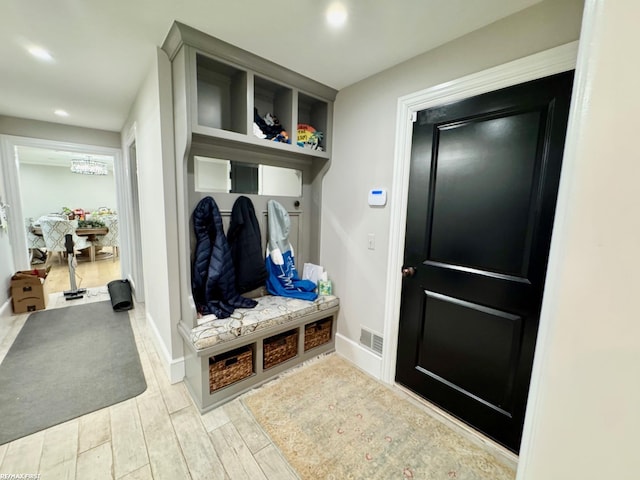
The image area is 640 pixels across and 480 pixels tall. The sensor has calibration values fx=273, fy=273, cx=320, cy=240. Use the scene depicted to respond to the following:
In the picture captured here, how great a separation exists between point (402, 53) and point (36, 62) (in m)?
2.58

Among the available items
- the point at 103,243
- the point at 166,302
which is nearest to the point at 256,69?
the point at 166,302

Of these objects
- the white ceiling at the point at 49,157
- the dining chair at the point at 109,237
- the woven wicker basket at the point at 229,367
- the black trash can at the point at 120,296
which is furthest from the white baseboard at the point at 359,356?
the dining chair at the point at 109,237

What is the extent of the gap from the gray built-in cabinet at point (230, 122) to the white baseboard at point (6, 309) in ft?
8.30

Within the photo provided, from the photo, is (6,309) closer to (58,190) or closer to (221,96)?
(221,96)

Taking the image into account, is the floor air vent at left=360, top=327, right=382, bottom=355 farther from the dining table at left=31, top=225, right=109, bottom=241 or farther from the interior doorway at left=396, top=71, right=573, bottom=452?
the dining table at left=31, top=225, right=109, bottom=241

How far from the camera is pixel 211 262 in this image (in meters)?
2.00

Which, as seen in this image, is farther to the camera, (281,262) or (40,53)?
(281,262)

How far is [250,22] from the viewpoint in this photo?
4.89 feet

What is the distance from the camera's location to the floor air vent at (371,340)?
214 cm

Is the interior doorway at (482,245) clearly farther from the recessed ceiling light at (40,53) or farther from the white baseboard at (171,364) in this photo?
the recessed ceiling light at (40,53)

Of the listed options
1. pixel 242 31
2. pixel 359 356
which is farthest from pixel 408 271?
pixel 242 31

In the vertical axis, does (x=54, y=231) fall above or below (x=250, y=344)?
above

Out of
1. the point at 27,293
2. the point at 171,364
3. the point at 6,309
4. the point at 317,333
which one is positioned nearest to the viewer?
the point at 171,364

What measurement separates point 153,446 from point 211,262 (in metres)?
1.10
